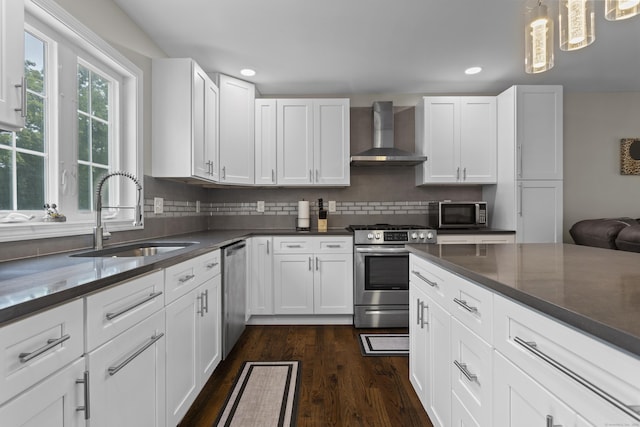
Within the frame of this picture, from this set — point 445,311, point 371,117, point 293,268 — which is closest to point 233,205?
point 293,268

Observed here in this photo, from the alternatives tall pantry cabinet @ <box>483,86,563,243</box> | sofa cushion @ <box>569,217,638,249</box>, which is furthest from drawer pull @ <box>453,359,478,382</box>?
sofa cushion @ <box>569,217,638,249</box>

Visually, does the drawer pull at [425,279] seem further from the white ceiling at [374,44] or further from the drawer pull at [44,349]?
the white ceiling at [374,44]

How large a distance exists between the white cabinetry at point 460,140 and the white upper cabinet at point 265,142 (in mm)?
1626

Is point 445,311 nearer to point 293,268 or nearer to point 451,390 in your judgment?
point 451,390

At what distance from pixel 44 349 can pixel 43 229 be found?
1076 millimetres

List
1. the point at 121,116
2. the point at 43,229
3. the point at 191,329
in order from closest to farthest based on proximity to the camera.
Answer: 1. the point at 43,229
2. the point at 191,329
3. the point at 121,116

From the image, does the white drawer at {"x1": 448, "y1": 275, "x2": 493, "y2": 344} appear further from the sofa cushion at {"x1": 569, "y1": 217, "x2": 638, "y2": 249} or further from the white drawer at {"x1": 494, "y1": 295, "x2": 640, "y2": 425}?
the sofa cushion at {"x1": 569, "y1": 217, "x2": 638, "y2": 249}

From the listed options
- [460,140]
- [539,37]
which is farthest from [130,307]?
[460,140]

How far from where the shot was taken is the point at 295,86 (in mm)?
Result: 3711

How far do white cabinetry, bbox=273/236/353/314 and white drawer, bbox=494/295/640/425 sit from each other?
7.88 feet

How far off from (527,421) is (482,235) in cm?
269

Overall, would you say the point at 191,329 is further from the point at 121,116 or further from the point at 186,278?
the point at 121,116

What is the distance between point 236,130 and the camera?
134 inches

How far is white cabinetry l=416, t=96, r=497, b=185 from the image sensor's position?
141 inches
